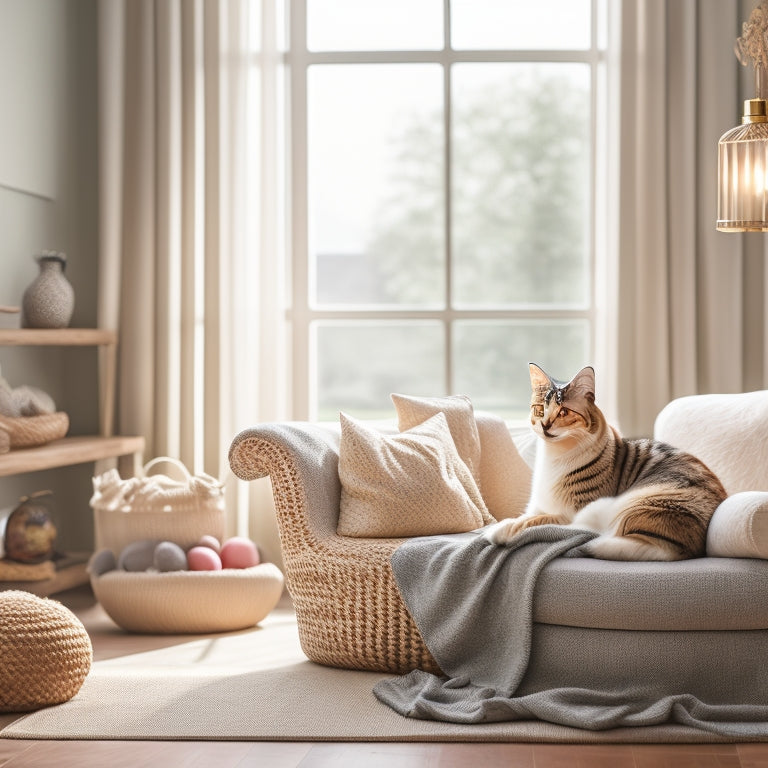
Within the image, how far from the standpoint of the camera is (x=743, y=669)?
2674 mm

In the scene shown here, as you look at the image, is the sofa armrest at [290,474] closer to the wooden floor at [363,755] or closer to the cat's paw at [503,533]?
the cat's paw at [503,533]

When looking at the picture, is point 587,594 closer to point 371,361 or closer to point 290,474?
point 290,474

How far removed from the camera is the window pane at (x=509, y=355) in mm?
4602

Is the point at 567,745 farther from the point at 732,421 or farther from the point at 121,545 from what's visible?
the point at 121,545

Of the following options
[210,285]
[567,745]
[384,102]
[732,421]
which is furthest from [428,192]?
[567,745]

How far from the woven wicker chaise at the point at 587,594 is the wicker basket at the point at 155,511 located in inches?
26.8

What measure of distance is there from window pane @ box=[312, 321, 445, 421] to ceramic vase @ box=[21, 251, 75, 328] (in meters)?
1.06

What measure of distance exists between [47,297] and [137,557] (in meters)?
1.05

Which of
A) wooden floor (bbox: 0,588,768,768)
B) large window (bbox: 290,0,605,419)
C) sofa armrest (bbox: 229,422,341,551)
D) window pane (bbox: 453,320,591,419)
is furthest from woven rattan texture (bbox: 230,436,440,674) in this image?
window pane (bbox: 453,320,591,419)

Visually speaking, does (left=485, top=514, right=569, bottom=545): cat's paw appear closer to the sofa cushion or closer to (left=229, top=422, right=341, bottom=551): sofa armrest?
the sofa cushion

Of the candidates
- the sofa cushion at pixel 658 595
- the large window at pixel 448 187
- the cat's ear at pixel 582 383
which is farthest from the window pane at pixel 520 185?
the sofa cushion at pixel 658 595

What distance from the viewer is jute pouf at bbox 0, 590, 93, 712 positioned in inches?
107

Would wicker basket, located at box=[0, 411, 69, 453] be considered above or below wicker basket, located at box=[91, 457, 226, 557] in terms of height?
above

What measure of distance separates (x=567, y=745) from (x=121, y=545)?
1.98 meters
